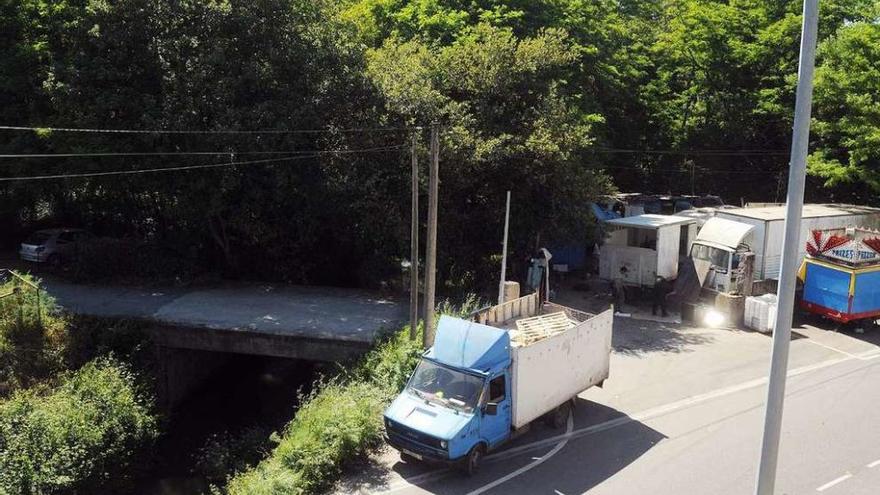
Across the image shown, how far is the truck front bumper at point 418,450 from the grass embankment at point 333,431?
799mm

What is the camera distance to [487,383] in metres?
12.3

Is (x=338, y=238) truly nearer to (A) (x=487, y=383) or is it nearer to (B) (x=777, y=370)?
(A) (x=487, y=383)

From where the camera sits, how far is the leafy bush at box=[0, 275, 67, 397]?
17016mm

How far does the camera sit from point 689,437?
1387 centimetres

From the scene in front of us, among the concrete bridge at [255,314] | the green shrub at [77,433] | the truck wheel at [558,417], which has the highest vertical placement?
the concrete bridge at [255,314]

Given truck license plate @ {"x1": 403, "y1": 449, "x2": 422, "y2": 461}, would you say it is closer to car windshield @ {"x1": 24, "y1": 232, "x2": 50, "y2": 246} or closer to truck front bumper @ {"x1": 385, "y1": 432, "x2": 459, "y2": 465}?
truck front bumper @ {"x1": 385, "y1": 432, "x2": 459, "y2": 465}

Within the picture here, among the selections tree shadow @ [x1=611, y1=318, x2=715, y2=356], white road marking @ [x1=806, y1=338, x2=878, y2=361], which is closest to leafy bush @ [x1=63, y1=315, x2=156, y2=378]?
tree shadow @ [x1=611, y1=318, x2=715, y2=356]

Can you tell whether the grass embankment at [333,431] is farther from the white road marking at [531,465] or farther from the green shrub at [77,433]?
the green shrub at [77,433]

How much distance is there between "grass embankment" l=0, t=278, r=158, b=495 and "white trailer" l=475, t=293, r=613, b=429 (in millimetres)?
8691

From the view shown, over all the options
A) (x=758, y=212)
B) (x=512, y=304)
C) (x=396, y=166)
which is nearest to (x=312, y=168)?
(x=396, y=166)

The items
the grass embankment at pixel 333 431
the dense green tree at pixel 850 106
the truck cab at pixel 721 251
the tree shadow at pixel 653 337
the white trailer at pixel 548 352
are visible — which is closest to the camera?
the grass embankment at pixel 333 431

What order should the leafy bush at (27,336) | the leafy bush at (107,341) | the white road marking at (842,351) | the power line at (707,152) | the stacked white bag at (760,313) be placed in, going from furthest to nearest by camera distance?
the power line at (707,152) < the stacked white bag at (760,313) < the white road marking at (842,351) < the leafy bush at (107,341) < the leafy bush at (27,336)

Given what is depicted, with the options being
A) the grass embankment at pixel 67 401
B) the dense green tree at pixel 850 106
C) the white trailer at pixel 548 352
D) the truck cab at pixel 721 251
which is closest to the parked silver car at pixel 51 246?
the grass embankment at pixel 67 401

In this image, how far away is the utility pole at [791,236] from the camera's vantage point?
20.6ft
